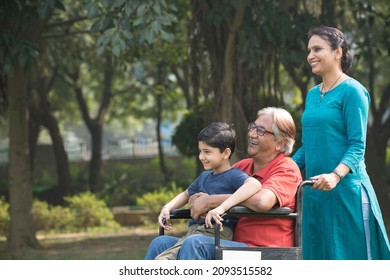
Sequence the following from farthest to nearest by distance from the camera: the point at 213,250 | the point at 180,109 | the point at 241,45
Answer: the point at 180,109 → the point at 241,45 → the point at 213,250

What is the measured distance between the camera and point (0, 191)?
2119cm

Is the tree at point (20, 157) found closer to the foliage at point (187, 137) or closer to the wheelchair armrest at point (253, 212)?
the foliage at point (187, 137)

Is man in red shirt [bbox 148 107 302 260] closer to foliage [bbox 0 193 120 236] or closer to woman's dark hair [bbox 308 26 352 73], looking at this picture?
woman's dark hair [bbox 308 26 352 73]

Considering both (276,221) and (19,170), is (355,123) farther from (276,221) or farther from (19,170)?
(19,170)

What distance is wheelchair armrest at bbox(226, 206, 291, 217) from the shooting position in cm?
399

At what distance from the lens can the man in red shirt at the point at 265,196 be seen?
400 cm

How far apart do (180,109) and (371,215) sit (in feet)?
76.3

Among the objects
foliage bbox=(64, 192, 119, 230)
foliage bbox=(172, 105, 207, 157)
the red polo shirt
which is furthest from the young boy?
foliage bbox=(64, 192, 119, 230)

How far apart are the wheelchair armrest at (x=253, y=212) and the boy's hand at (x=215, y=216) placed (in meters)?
0.05

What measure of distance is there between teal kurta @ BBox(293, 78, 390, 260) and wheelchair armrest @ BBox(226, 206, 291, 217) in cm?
38

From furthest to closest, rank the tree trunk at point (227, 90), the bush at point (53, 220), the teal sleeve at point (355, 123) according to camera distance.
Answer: the bush at point (53, 220), the tree trunk at point (227, 90), the teal sleeve at point (355, 123)

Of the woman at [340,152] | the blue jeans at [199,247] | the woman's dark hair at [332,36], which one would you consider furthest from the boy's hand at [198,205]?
the woman's dark hair at [332,36]
